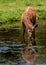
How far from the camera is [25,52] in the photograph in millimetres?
12086

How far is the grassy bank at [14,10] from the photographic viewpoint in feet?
60.4

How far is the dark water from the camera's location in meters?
10.9

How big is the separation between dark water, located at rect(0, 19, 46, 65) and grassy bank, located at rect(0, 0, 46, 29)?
6.24 feet

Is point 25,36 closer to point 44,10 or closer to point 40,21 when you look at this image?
point 40,21

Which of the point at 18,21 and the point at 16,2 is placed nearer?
the point at 18,21

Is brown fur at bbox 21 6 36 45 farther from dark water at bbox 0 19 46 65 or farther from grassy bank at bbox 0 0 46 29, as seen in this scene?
grassy bank at bbox 0 0 46 29

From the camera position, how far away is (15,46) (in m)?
12.9

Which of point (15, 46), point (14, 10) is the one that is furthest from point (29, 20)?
point (14, 10)

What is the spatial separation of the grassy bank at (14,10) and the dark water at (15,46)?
74.8 inches

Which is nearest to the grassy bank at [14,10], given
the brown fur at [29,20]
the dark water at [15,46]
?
the dark water at [15,46]

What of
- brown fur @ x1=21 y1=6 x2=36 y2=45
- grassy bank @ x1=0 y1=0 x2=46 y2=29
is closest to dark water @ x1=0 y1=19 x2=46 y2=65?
brown fur @ x1=21 y1=6 x2=36 y2=45

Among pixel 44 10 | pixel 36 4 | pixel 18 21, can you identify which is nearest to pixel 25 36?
pixel 18 21

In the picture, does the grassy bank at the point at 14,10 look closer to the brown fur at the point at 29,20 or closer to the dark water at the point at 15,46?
the dark water at the point at 15,46

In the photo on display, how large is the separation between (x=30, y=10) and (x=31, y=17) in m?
0.47
